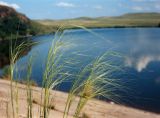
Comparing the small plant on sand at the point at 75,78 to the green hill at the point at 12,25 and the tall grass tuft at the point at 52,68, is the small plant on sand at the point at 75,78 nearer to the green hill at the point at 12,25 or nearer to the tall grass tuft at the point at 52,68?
the tall grass tuft at the point at 52,68

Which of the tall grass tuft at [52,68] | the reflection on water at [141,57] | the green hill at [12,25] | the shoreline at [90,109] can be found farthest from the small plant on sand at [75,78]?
the green hill at [12,25]

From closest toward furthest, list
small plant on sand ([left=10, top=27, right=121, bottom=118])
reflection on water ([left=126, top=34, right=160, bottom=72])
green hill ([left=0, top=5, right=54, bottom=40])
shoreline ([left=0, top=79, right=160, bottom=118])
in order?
small plant on sand ([left=10, top=27, right=121, bottom=118]), shoreline ([left=0, top=79, right=160, bottom=118]), reflection on water ([left=126, top=34, right=160, bottom=72]), green hill ([left=0, top=5, right=54, bottom=40])

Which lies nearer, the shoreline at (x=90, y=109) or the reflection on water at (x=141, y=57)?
the shoreline at (x=90, y=109)

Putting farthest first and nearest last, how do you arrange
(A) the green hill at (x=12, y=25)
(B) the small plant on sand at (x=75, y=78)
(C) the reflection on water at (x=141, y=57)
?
(A) the green hill at (x=12, y=25) → (C) the reflection on water at (x=141, y=57) → (B) the small plant on sand at (x=75, y=78)

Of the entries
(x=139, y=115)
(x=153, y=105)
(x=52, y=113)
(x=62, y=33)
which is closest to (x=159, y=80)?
(x=153, y=105)

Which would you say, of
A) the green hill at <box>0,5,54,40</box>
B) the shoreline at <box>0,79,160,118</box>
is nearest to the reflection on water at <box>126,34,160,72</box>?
the shoreline at <box>0,79,160,118</box>

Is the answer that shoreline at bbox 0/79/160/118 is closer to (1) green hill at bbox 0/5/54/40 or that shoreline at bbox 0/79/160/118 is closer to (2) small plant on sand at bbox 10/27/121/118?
(2) small plant on sand at bbox 10/27/121/118

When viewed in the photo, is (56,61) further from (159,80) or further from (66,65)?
(159,80)

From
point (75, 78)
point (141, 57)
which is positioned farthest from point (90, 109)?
point (141, 57)

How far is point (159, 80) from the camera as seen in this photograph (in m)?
26.5

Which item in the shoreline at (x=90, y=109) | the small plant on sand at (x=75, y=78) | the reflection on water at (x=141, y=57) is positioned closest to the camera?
the small plant on sand at (x=75, y=78)

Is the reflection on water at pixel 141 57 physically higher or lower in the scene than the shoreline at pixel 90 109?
lower

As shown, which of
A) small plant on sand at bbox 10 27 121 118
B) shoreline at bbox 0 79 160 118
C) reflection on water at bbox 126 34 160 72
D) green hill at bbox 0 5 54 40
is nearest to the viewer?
small plant on sand at bbox 10 27 121 118

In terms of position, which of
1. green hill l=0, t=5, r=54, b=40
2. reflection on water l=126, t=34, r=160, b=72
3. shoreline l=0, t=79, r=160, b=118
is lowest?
green hill l=0, t=5, r=54, b=40
